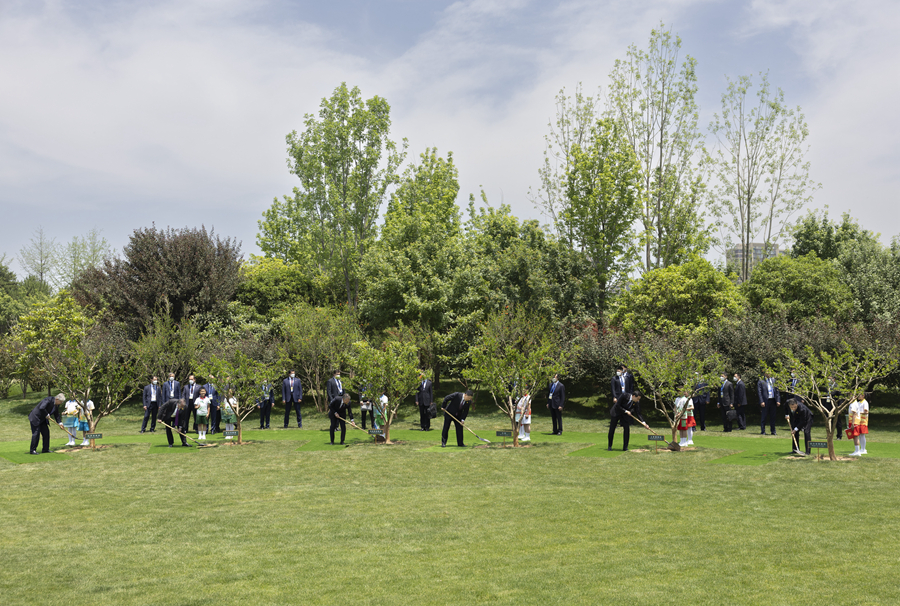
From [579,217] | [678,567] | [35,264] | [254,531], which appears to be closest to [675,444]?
[678,567]

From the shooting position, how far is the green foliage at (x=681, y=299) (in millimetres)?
30031

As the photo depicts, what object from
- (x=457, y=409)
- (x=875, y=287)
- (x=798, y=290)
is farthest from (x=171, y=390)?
(x=875, y=287)

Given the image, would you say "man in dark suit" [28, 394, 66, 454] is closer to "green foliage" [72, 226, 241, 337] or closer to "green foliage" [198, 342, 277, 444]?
"green foliage" [198, 342, 277, 444]

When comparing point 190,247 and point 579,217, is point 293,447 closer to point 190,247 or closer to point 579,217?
point 190,247

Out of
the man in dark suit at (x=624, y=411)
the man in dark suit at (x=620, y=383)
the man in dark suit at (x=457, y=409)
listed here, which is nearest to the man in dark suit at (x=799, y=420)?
the man in dark suit at (x=624, y=411)

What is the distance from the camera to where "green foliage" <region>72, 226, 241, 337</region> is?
33281 millimetres

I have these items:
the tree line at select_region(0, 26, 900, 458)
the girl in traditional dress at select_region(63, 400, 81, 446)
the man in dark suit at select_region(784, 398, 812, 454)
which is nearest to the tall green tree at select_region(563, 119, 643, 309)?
the tree line at select_region(0, 26, 900, 458)

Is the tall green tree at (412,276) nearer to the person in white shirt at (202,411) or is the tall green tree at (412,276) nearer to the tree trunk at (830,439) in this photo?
the person in white shirt at (202,411)

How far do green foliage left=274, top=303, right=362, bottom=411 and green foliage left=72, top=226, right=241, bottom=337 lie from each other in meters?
5.79

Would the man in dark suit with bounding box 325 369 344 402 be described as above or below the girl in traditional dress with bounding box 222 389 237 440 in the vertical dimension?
above

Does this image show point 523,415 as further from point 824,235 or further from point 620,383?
point 824,235

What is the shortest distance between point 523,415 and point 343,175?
21.9 m

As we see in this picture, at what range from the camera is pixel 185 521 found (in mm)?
10289

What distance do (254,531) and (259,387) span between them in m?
10.3
